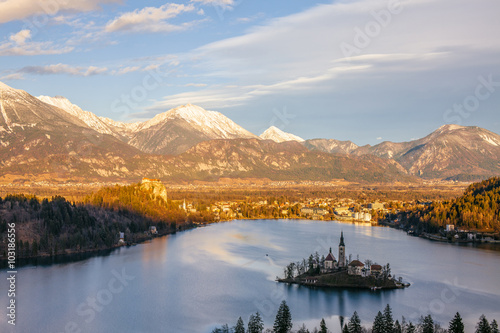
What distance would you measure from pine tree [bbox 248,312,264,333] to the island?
8.82 meters

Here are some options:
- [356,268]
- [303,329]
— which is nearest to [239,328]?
[303,329]

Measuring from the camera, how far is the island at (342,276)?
3272cm

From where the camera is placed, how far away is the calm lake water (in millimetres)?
26630

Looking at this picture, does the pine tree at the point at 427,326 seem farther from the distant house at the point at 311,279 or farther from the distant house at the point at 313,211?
the distant house at the point at 313,211

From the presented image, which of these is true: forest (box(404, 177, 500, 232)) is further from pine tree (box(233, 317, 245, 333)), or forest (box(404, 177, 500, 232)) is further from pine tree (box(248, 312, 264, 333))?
pine tree (box(233, 317, 245, 333))

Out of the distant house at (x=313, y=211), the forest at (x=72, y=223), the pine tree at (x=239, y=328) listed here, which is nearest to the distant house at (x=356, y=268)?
the pine tree at (x=239, y=328)

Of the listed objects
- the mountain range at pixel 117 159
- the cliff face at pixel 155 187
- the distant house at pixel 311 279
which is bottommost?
the distant house at pixel 311 279

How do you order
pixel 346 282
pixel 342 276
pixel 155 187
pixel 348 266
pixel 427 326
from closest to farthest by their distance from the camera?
pixel 427 326 < pixel 346 282 < pixel 342 276 < pixel 348 266 < pixel 155 187

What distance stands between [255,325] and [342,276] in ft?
35.9

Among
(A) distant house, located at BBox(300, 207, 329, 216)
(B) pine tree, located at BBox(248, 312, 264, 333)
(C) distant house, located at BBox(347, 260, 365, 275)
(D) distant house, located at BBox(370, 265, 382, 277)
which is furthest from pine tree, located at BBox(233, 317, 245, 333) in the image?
(A) distant house, located at BBox(300, 207, 329, 216)

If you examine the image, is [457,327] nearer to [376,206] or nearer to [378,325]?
[378,325]

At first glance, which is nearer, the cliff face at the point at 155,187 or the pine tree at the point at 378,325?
the pine tree at the point at 378,325

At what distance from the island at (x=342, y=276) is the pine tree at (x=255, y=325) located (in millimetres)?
8820

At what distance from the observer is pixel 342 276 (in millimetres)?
33406
